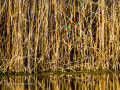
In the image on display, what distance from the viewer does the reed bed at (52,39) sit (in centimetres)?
539

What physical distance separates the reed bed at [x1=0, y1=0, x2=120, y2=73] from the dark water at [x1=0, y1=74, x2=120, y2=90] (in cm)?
27

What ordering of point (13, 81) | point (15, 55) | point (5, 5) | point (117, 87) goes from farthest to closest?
point (5, 5)
point (15, 55)
point (13, 81)
point (117, 87)

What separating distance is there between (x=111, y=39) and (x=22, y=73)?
1643mm

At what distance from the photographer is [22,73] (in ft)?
17.6

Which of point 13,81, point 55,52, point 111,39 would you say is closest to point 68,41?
point 55,52

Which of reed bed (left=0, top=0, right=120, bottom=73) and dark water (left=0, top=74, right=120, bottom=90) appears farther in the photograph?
reed bed (left=0, top=0, right=120, bottom=73)

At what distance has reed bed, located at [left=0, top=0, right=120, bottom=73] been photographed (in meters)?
5.39

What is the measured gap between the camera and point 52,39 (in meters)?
5.49

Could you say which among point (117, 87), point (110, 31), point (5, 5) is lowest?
point (117, 87)

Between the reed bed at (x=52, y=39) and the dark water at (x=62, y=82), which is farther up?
the reed bed at (x=52, y=39)

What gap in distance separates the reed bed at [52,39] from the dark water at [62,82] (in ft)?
0.88

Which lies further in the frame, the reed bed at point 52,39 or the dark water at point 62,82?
the reed bed at point 52,39

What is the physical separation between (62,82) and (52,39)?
104 cm

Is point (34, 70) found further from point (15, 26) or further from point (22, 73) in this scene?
point (15, 26)
